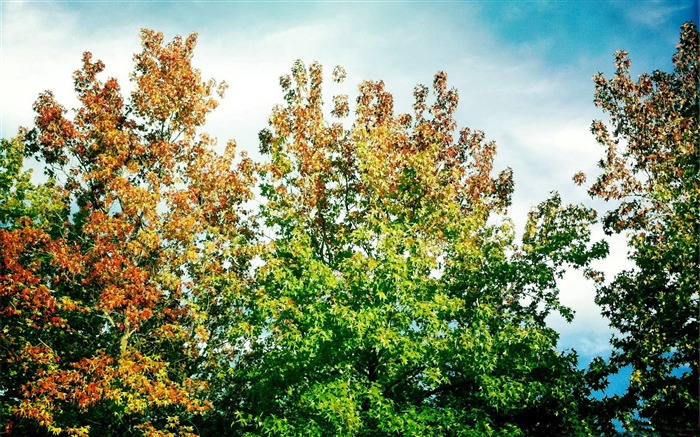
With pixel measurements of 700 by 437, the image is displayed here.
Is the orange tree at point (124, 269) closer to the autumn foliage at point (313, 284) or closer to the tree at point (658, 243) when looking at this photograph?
the autumn foliage at point (313, 284)

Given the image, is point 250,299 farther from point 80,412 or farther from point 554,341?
point 554,341

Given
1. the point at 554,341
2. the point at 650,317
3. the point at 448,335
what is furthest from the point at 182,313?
the point at 650,317

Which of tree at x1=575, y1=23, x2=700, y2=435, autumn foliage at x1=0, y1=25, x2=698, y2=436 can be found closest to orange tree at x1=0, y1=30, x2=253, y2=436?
autumn foliage at x1=0, y1=25, x2=698, y2=436

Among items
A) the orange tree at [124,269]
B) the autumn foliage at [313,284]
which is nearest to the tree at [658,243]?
the autumn foliage at [313,284]

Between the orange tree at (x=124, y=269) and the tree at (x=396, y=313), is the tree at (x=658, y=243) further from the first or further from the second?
the orange tree at (x=124, y=269)

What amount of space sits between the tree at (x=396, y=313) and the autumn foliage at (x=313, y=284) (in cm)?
10

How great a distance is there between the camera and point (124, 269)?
21719 millimetres

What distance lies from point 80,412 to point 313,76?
57.9ft

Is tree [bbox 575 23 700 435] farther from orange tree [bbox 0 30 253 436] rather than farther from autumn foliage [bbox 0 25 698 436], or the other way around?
orange tree [bbox 0 30 253 436]

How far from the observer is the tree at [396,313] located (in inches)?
696

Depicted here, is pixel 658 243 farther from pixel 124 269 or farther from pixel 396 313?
pixel 124 269

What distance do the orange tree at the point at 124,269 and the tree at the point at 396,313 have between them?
8.31 feet

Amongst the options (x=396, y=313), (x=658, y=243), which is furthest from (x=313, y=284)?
(x=658, y=243)

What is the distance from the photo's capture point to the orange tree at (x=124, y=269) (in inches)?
809
